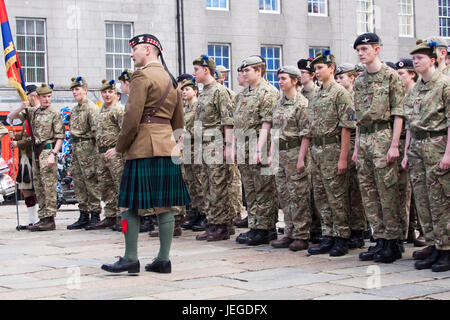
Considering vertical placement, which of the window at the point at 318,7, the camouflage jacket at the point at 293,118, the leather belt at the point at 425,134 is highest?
the window at the point at 318,7

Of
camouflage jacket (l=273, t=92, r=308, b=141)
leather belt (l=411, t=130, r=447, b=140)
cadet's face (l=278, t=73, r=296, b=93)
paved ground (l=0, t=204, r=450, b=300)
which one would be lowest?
paved ground (l=0, t=204, r=450, b=300)

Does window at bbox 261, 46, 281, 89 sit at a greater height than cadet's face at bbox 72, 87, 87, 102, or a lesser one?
greater

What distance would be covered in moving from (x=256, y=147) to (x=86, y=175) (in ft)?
11.9

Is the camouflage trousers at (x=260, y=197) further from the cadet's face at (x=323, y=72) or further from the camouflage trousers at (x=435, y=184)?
the camouflage trousers at (x=435, y=184)

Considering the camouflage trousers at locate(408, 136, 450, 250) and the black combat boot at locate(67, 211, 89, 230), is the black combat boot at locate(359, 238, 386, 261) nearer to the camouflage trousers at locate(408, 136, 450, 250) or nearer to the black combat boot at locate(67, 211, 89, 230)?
the camouflage trousers at locate(408, 136, 450, 250)

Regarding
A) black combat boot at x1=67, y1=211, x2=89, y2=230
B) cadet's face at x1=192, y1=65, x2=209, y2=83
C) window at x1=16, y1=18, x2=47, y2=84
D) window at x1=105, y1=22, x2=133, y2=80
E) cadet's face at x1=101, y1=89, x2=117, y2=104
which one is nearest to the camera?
cadet's face at x1=192, y1=65, x2=209, y2=83

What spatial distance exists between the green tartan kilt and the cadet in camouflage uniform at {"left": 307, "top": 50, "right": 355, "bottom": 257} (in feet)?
6.02

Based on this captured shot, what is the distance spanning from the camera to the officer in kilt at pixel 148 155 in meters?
6.50

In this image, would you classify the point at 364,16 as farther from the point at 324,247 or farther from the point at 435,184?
the point at 435,184

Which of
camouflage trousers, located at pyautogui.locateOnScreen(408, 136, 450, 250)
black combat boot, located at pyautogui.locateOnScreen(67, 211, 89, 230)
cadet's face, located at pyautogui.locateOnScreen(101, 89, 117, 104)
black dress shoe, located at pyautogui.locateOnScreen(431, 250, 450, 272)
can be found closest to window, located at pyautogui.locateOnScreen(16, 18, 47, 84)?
black combat boot, located at pyautogui.locateOnScreen(67, 211, 89, 230)

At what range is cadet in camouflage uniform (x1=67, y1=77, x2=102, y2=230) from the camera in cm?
1109

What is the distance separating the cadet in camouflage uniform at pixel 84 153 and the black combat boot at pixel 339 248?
473 centimetres

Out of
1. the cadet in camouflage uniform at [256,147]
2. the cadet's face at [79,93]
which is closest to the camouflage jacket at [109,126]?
the cadet's face at [79,93]
